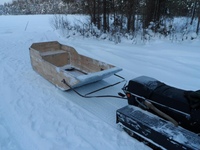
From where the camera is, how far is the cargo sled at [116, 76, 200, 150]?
5.31 ft

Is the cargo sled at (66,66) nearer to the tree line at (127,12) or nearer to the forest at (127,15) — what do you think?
the forest at (127,15)

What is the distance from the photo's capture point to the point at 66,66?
13.6 ft

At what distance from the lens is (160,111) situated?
74.7 inches

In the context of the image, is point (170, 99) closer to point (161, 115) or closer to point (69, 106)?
point (161, 115)

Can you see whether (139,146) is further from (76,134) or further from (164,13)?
(164,13)

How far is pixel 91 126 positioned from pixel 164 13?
25.0 feet

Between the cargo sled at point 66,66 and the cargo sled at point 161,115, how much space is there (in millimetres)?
703

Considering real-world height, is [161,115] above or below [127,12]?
below

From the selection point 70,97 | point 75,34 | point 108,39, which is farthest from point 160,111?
point 75,34

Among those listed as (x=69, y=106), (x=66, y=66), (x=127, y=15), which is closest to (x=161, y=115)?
(x=69, y=106)

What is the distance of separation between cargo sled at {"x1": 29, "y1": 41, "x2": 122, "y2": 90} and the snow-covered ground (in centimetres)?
22

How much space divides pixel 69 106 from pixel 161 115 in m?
1.32

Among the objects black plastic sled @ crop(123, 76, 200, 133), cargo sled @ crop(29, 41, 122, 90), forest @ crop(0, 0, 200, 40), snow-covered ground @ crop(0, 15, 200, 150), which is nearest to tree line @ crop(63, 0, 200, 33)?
forest @ crop(0, 0, 200, 40)

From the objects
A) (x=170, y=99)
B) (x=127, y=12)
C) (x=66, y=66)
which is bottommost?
(x=66, y=66)
